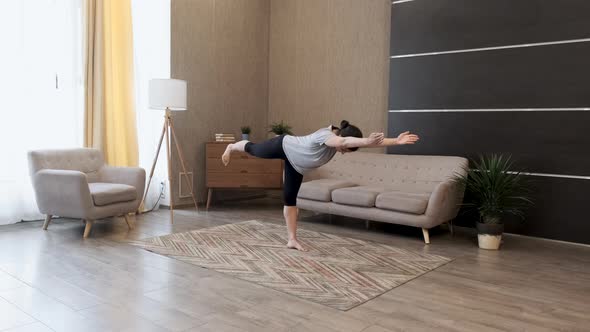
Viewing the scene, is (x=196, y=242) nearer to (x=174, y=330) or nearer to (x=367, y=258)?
(x=367, y=258)

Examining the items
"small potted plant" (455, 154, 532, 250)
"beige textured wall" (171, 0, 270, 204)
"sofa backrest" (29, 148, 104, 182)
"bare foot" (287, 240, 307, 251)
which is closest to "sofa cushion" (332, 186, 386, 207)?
"small potted plant" (455, 154, 532, 250)

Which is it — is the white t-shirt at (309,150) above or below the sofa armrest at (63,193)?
above

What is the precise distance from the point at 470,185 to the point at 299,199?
1.90 meters

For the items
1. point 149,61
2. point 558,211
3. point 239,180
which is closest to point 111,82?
point 149,61

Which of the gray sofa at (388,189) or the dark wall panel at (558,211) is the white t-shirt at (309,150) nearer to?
the gray sofa at (388,189)

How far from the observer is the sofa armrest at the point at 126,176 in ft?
16.8

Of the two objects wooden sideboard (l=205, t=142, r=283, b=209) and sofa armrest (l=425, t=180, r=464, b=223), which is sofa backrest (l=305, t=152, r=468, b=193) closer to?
sofa armrest (l=425, t=180, r=464, b=223)

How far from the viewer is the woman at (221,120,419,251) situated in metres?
3.41

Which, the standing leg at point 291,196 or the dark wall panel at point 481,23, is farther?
the dark wall panel at point 481,23

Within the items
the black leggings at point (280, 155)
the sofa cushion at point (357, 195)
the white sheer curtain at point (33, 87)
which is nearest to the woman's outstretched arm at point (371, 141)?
the black leggings at point (280, 155)

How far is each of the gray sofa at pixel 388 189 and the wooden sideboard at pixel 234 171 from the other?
2.39 ft

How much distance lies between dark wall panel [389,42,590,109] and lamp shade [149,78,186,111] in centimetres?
265

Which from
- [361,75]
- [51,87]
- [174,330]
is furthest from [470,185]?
[51,87]

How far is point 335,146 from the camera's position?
3.57 metres
